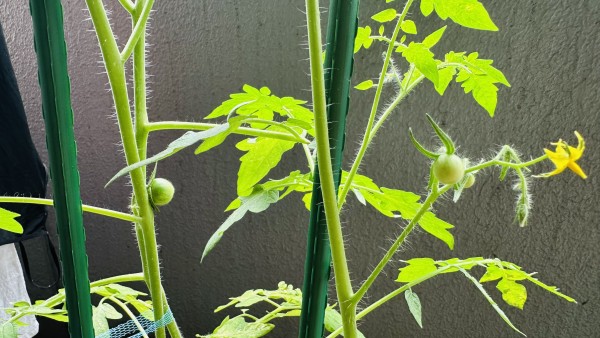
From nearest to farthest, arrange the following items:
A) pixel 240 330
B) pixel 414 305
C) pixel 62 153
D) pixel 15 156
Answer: pixel 62 153, pixel 414 305, pixel 240 330, pixel 15 156

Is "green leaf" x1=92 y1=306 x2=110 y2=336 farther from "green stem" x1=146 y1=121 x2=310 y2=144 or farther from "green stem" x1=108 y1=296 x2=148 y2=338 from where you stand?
"green stem" x1=146 y1=121 x2=310 y2=144

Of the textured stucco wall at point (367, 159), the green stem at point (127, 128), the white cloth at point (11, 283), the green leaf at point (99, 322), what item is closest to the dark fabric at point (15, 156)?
the white cloth at point (11, 283)

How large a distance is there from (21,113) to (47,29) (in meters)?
1.04

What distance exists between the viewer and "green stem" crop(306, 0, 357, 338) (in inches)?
10.5

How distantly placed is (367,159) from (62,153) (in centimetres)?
95

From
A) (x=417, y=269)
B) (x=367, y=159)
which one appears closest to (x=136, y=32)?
(x=417, y=269)

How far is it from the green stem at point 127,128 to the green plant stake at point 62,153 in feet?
0.15

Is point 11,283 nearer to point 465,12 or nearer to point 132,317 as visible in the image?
point 132,317

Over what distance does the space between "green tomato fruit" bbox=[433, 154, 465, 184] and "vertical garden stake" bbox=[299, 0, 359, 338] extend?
0.18ft

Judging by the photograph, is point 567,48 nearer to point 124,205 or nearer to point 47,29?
point 47,29

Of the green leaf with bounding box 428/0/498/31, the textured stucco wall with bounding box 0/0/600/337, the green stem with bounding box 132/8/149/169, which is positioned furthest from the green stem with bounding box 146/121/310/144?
the textured stucco wall with bounding box 0/0/600/337

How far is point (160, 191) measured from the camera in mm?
335

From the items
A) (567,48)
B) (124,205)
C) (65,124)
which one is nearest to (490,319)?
(567,48)

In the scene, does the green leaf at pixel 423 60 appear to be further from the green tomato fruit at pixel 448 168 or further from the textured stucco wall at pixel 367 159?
the textured stucco wall at pixel 367 159
